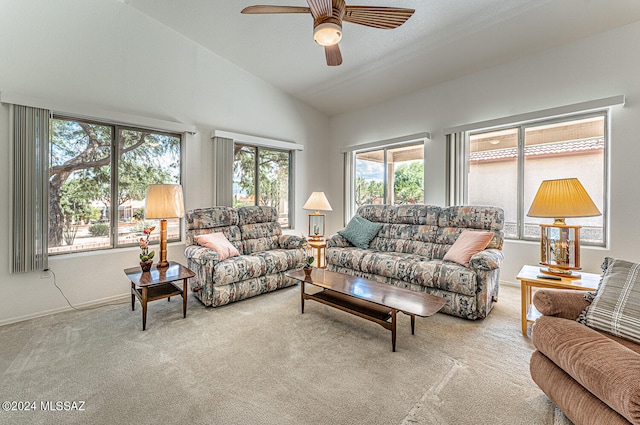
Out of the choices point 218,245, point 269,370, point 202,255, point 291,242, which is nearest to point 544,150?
point 291,242

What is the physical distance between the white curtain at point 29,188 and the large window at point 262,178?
2.26 metres

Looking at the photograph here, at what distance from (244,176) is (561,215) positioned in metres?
4.13

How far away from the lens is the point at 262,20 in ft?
11.0

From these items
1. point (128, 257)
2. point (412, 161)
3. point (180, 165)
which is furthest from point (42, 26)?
point (412, 161)

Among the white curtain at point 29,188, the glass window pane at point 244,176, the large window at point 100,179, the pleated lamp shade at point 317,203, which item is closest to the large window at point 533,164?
the pleated lamp shade at point 317,203

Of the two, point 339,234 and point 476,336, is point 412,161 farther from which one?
point 476,336

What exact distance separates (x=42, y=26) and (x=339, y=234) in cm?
409

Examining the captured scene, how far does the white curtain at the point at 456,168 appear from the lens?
4.24m

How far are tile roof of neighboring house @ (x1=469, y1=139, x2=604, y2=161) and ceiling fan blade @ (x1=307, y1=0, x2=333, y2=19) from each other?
320 cm

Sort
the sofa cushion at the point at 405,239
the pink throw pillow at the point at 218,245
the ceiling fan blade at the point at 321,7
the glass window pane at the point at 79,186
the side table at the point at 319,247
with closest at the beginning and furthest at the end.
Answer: the ceiling fan blade at the point at 321,7 → the glass window pane at the point at 79,186 → the pink throw pillow at the point at 218,245 → the sofa cushion at the point at 405,239 → the side table at the point at 319,247

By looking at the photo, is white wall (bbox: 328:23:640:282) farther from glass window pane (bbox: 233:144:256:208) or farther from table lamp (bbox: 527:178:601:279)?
glass window pane (bbox: 233:144:256:208)

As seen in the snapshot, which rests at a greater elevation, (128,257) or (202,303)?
(128,257)

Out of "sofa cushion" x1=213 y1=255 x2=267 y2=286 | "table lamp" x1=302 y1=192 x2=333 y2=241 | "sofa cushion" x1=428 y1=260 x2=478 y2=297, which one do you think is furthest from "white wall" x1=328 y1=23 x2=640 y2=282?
"sofa cushion" x1=213 y1=255 x2=267 y2=286

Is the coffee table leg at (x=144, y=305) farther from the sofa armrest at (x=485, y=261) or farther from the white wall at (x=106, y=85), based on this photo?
the sofa armrest at (x=485, y=261)
